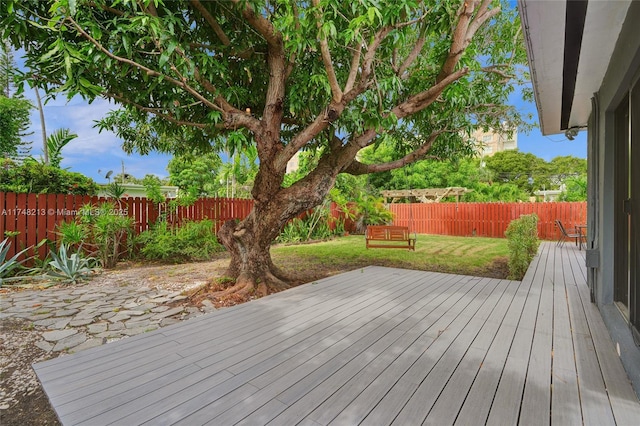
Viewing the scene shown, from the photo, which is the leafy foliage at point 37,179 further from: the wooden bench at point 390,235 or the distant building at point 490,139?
the distant building at point 490,139

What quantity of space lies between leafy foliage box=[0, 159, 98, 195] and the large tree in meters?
3.51

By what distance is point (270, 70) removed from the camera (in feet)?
14.4

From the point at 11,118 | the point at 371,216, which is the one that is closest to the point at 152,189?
the point at 371,216

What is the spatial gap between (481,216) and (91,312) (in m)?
14.6

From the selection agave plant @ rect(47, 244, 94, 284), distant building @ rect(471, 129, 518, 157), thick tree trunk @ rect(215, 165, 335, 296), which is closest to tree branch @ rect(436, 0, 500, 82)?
thick tree trunk @ rect(215, 165, 335, 296)

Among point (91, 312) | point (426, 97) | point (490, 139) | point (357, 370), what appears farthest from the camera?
point (490, 139)

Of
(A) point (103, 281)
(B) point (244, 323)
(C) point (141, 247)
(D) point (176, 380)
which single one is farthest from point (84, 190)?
(D) point (176, 380)

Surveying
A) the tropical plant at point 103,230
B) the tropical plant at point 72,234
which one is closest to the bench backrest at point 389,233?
the tropical plant at point 103,230

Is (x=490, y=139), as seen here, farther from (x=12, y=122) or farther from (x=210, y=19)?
(x=12, y=122)

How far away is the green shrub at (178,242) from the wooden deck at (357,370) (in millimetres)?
4429

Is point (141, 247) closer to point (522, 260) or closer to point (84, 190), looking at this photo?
point (84, 190)

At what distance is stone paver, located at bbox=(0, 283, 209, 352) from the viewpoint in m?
2.96

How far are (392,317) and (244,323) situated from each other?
5.11 ft

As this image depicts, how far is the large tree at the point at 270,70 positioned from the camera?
9.99 feet
